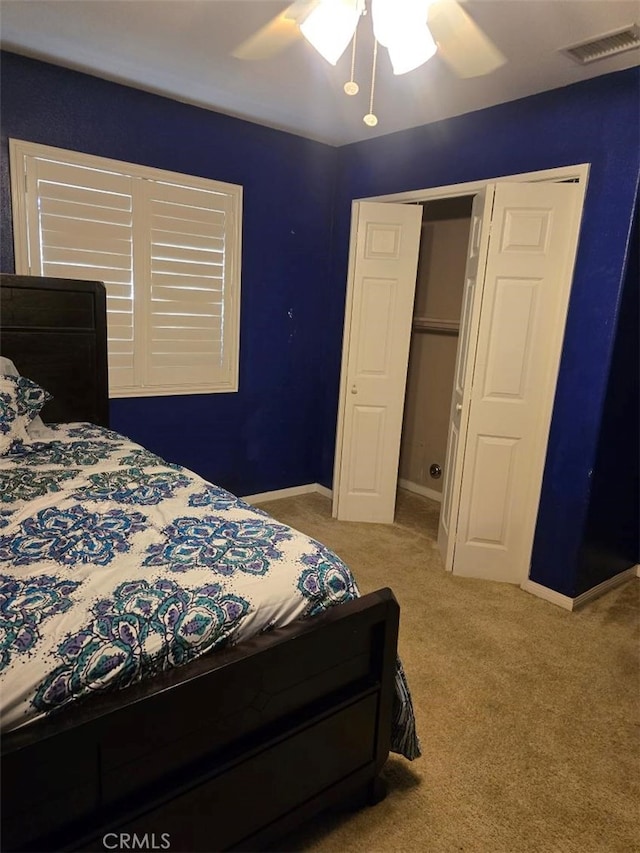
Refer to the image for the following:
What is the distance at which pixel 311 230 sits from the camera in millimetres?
4004

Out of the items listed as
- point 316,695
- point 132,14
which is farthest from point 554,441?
point 132,14

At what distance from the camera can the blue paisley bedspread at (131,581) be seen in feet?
3.76

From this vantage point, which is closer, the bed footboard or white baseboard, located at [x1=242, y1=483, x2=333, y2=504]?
the bed footboard

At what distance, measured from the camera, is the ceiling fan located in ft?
5.77

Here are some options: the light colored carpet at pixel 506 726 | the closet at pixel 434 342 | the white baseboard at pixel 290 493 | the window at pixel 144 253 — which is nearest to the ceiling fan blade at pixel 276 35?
the window at pixel 144 253

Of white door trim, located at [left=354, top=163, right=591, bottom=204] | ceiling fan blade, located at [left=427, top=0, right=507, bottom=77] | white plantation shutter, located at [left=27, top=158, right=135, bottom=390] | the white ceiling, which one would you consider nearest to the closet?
white door trim, located at [left=354, top=163, right=591, bottom=204]

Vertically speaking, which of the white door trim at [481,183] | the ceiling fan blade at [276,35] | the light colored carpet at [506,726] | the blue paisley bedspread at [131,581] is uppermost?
the ceiling fan blade at [276,35]

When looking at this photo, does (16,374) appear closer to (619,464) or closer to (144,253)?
(144,253)

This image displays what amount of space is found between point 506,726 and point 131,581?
4.89 feet

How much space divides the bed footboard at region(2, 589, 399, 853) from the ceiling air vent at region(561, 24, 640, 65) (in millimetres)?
2291

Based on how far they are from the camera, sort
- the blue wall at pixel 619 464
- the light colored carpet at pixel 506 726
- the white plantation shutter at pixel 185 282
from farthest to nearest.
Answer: the white plantation shutter at pixel 185 282, the blue wall at pixel 619 464, the light colored carpet at pixel 506 726

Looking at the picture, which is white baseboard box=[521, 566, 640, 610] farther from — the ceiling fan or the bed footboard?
the ceiling fan

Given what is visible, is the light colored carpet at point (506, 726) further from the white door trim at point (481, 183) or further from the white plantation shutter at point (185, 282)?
the white door trim at point (481, 183)

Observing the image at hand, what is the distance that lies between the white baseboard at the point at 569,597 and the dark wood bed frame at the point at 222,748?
5.31ft
